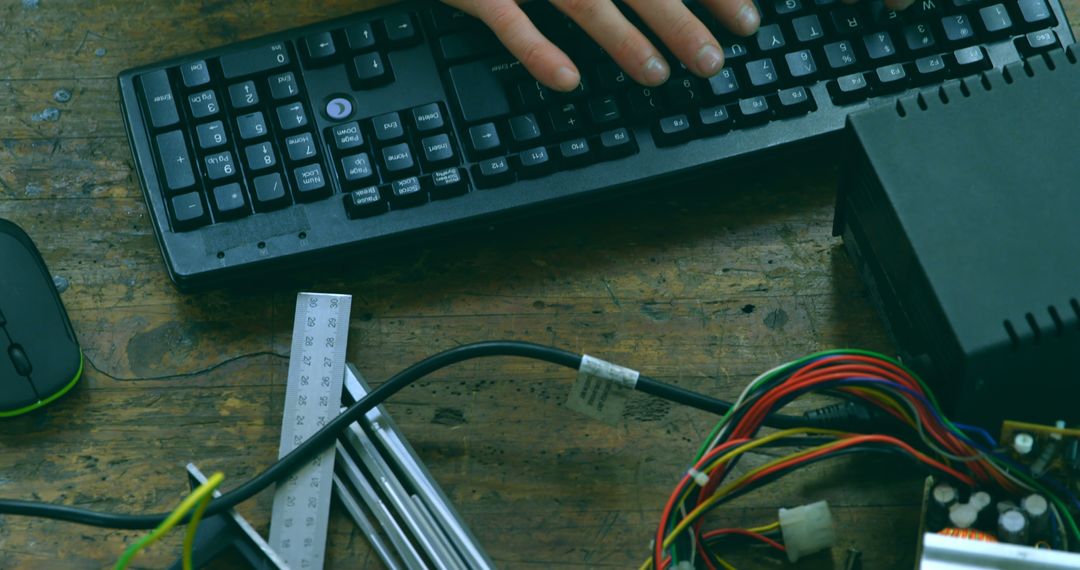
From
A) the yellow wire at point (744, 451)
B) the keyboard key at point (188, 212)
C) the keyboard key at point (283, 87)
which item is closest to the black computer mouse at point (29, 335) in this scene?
the keyboard key at point (188, 212)

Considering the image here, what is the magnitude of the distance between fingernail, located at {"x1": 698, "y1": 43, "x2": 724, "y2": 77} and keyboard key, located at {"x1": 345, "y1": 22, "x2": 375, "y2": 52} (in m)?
0.25

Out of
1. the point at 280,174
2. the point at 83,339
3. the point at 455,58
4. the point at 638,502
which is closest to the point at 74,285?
the point at 83,339

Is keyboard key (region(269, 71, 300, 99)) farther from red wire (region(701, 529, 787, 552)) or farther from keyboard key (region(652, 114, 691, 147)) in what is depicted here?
red wire (region(701, 529, 787, 552))

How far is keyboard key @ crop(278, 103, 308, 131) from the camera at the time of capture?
2.66 feet

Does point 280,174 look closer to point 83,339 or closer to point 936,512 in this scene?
point 83,339

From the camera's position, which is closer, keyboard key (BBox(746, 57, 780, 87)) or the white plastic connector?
the white plastic connector

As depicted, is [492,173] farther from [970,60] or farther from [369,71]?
[970,60]

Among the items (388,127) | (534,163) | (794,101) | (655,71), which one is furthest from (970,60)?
(388,127)

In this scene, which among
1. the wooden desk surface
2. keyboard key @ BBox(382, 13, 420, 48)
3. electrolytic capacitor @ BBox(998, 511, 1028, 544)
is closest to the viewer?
electrolytic capacitor @ BBox(998, 511, 1028, 544)

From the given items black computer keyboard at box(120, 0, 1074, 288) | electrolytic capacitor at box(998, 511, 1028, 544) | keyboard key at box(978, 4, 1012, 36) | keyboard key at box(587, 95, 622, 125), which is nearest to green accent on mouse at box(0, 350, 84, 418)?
black computer keyboard at box(120, 0, 1074, 288)

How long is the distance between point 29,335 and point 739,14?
1.86 feet

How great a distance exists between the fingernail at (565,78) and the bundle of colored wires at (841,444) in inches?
10.6

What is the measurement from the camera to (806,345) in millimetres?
790

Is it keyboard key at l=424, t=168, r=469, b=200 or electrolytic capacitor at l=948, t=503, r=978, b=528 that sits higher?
keyboard key at l=424, t=168, r=469, b=200
